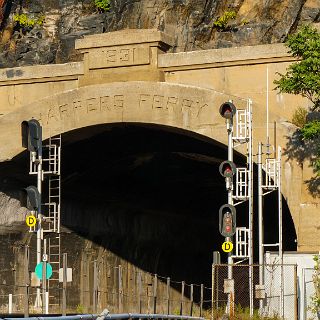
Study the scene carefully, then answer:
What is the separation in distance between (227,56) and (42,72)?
327 inches

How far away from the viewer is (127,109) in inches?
1762

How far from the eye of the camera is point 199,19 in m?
77.2

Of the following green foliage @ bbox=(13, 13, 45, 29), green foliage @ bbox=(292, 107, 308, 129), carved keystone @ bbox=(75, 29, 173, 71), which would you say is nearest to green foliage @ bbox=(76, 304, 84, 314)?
carved keystone @ bbox=(75, 29, 173, 71)

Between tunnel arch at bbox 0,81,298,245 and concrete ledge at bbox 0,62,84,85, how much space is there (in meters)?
1.24

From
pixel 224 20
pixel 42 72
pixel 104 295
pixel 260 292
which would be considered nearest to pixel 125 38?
pixel 42 72

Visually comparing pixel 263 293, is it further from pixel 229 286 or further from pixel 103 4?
pixel 103 4

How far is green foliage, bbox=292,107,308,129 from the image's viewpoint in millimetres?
42344

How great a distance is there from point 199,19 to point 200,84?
3351 cm

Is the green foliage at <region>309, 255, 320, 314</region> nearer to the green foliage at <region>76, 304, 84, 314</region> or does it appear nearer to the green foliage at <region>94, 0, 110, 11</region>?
the green foliage at <region>76, 304, 84, 314</region>

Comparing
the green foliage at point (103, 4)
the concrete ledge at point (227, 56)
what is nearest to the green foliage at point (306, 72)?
the concrete ledge at point (227, 56)

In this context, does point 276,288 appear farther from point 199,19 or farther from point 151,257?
point 199,19

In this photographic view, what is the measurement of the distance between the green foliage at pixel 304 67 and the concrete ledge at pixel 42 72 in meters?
9.59

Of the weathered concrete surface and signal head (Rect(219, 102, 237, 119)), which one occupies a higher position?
the weathered concrete surface

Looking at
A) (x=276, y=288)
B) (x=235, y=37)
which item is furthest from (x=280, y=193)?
(x=235, y=37)
